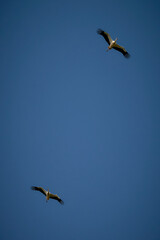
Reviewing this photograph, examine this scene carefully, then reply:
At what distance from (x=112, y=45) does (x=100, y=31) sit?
4.55 ft


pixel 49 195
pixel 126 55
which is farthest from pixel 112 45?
pixel 49 195

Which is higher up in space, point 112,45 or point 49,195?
point 112,45

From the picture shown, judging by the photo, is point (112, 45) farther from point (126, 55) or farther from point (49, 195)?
point (49, 195)

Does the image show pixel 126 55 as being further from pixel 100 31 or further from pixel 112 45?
pixel 100 31

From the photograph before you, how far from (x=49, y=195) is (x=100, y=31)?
1218 centimetres

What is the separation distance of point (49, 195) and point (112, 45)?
11709 millimetres

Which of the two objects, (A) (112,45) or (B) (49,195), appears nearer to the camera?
(A) (112,45)

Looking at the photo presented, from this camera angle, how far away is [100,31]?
1616 cm

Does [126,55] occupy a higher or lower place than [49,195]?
higher

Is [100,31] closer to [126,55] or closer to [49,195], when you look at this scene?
[126,55]

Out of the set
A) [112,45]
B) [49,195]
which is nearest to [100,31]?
[112,45]

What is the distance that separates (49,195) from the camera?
19.1 meters

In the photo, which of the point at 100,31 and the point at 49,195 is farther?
the point at 49,195
